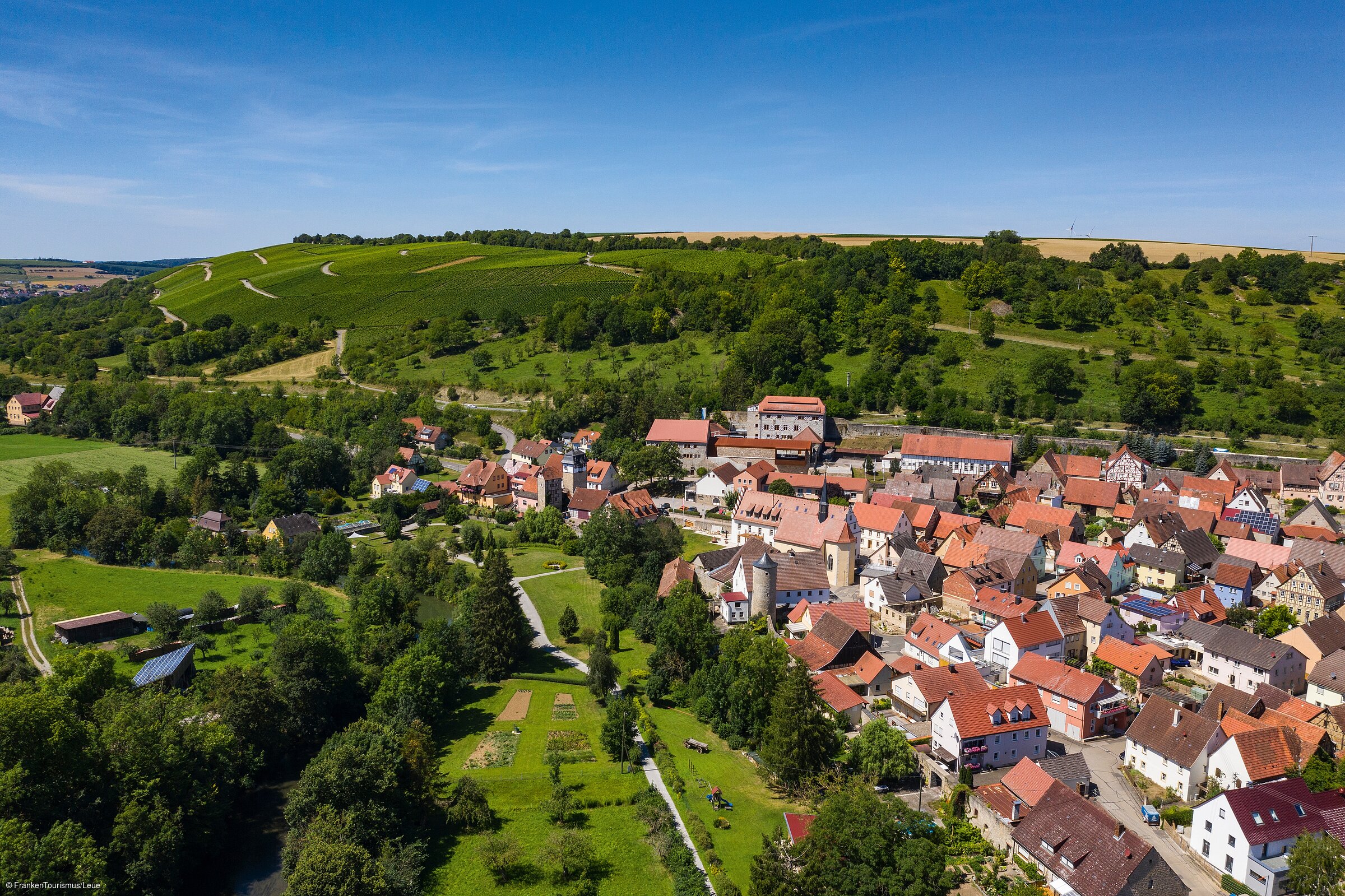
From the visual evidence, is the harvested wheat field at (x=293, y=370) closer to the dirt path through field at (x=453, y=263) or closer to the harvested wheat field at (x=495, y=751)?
the dirt path through field at (x=453, y=263)

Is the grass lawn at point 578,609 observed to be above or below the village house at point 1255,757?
below

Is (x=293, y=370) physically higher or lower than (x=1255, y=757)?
higher

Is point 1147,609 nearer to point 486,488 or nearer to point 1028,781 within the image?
point 1028,781

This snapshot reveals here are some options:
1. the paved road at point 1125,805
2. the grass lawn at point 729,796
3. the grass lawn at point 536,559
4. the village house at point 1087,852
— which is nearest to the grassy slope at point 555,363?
the grass lawn at point 536,559

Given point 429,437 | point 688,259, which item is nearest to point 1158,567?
point 429,437

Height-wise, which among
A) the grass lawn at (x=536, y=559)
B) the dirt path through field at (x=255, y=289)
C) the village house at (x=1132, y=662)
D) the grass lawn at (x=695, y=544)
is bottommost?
the grass lawn at (x=536, y=559)

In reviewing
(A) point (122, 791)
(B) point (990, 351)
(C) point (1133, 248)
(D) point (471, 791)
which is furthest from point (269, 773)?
(C) point (1133, 248)

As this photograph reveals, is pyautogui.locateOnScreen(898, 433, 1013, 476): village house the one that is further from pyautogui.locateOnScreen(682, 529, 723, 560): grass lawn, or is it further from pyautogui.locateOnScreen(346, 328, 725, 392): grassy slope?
pyautogui.locateOnScreen(346, 328, 725, 392): grassy slope
